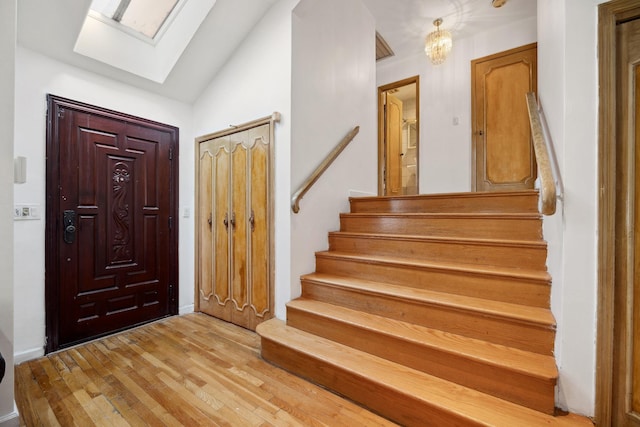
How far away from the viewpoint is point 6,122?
1.40 metres

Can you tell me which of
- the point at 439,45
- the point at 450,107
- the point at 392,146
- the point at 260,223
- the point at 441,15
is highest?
the point at 441,15

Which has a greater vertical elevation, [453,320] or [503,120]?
[503,120]

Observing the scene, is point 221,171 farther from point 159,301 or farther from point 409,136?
point 409,136

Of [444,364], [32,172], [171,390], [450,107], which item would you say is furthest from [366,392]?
[450,107]

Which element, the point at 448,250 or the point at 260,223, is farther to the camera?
the point at 260,223

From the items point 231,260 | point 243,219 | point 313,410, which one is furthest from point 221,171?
point 313,410

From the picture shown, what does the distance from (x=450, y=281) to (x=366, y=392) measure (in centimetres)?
86

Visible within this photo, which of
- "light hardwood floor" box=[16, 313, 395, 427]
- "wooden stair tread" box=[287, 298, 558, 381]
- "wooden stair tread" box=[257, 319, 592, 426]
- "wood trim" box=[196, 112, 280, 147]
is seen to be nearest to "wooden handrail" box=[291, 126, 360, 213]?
"wood trim" box=[196, 112, 280, 147]

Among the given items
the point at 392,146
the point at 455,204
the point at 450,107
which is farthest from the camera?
the point at 392,146

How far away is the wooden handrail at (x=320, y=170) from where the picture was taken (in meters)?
2.28

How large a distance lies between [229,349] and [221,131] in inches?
81.3

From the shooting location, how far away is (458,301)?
1.66 m

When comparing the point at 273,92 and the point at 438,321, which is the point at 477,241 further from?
the point at 273,92

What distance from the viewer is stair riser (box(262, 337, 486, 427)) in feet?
4.30
